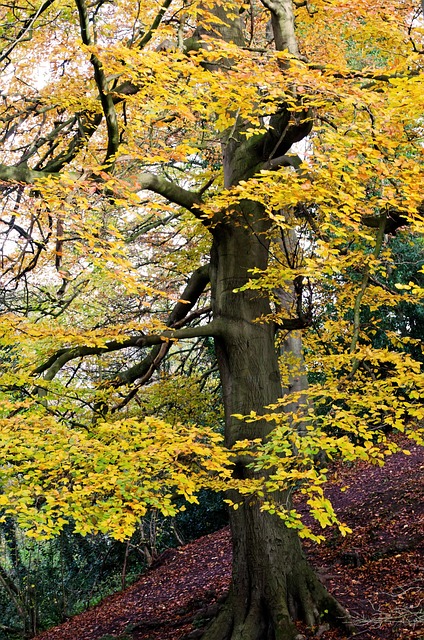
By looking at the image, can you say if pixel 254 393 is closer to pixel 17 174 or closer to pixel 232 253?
pixel 232 253

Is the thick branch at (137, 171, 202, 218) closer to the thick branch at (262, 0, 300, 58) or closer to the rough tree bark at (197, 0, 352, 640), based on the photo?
the rough tree bark at (197, 0, 352, 640)

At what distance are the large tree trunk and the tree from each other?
0.02m

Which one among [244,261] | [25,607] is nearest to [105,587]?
[25,607]

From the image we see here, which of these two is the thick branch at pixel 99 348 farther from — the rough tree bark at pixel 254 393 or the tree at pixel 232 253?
the rough tree bark at pixel 254 393

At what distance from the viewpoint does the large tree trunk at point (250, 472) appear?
6.10 meters

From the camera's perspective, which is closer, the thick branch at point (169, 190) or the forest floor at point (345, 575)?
the thick branch at point (169, 190)

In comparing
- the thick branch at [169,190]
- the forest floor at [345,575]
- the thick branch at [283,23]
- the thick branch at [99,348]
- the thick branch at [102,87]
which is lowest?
the forest floor at [345,575]

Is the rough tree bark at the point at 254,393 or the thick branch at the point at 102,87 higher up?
the thick branch at the point at 102,87

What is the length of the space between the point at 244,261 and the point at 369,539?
4.41 meters

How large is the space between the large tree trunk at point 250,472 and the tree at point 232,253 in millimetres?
22

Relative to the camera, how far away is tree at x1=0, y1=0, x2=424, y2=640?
4559mm

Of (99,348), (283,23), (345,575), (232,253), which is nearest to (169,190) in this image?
(232,253)

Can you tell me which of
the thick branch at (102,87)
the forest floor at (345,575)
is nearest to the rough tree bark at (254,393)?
the forest floor at (345,575)

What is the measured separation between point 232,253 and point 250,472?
2.42 meters
